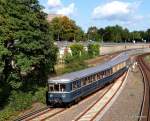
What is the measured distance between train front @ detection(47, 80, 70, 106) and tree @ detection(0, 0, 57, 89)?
2208 millimetres

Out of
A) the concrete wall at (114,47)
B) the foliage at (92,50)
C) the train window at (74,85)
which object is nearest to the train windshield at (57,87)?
the train window at (74,85)

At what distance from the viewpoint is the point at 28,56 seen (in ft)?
116

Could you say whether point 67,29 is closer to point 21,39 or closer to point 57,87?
point 57,87

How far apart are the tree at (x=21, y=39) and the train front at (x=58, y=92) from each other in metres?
2.21

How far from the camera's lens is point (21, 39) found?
34.3 metres

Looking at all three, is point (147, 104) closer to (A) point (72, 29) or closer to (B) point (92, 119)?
(B) point (92, 119)

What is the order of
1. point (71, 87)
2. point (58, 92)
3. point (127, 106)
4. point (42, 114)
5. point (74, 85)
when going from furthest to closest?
1. point (127, 106)
2. point (74, 85)
3. point (71, 87)
4. point (58, 92)
5. point (42, 114)

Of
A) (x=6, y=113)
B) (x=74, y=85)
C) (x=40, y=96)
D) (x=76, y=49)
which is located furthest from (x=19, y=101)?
(x=76, y=49)

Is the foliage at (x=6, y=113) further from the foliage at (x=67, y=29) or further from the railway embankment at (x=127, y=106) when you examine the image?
the foliage at (x=67, y=29)

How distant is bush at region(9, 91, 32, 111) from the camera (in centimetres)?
3441

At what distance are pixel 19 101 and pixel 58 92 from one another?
3.17m

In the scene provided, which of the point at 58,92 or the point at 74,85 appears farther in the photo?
the point at 74,85

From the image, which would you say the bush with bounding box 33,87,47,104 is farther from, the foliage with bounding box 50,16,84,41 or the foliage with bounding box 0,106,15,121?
the foliage with bounding box 50,16,84,41

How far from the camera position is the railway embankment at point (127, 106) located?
3228 cm
